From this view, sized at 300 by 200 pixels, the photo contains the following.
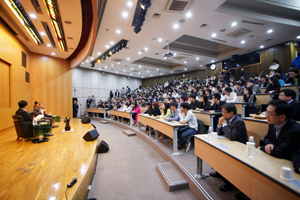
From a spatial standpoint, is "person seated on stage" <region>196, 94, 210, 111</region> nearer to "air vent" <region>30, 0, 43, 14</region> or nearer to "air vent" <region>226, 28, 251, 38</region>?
"air vent" <region>226, 28, 251, 38</region>

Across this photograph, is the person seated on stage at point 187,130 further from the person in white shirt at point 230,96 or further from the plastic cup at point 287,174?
the plastic cup at point 287,174

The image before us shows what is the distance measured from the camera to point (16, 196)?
1496mm

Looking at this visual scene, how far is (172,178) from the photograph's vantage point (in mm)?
2270

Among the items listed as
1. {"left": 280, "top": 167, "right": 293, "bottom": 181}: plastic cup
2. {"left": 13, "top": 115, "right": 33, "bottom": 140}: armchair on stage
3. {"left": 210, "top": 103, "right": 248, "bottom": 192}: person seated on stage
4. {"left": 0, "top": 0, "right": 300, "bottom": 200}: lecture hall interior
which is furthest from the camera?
{"left": 13, "top": 115, "right": 33, "bottom": 140}: armchair on stage

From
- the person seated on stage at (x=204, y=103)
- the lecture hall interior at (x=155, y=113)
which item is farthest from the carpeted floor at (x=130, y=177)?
the person seated on stage at (x=204, y=103)

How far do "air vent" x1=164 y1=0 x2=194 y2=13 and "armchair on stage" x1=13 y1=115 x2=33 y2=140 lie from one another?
5.01 meters

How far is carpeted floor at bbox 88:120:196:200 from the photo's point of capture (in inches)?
80.8

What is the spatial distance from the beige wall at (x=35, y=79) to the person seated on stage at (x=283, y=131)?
268 inches

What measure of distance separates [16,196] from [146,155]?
97.4 inches

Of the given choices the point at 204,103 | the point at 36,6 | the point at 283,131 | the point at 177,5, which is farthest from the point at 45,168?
the point at 177,5

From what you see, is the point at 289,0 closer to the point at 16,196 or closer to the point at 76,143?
the point at 76,143

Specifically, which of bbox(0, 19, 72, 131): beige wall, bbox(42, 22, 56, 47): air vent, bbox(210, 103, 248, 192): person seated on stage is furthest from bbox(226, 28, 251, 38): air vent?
bbox(0, 19, 72, 131): beige wall

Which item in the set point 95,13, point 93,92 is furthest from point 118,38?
point 93,92

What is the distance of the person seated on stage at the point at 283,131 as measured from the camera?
1.31 meters
